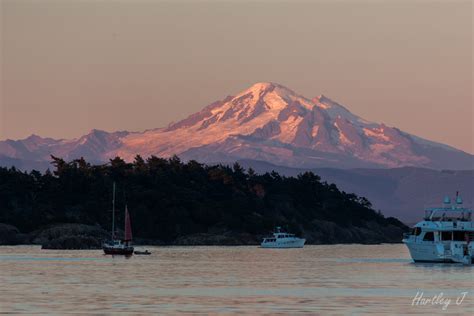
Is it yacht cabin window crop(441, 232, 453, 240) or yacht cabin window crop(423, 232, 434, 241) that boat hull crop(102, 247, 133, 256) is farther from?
yacht cabin window crop(441, 232, 453, 240)

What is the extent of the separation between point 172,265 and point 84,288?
163 ft

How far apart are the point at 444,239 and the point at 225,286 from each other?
57056 millimetres

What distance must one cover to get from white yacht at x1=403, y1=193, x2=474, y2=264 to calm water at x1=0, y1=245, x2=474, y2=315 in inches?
116

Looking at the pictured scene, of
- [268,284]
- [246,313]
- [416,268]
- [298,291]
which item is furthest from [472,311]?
[416,268]

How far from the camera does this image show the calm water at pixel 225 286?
8994cm

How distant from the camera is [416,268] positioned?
496ft

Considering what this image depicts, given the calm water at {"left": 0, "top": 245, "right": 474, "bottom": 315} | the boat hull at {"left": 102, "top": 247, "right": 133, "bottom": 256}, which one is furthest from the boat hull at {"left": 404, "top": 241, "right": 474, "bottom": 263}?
the boat hull at {"left": 102, "top": 247, "right": 133, "bottom": 256}

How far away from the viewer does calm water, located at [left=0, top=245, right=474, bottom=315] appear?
89.9 m

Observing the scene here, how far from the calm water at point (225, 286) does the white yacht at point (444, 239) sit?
2.95 metres

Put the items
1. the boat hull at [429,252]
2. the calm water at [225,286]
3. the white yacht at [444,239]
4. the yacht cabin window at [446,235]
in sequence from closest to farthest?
1. the calm water at [225,286]
2. the boat hull at [429,252]
3. the white yacht at [444,239]
4. the yacht cabin window at [446,235]

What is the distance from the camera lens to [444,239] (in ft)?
541

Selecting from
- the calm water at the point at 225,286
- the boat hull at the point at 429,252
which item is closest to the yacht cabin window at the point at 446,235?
the boat hull at the point at 429,252

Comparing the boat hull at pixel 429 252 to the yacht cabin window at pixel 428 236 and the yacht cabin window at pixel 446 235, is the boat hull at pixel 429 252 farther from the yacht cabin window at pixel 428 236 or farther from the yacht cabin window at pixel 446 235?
the yacht cabin window at pixel 446 235

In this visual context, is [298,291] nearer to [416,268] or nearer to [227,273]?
[227,273]
